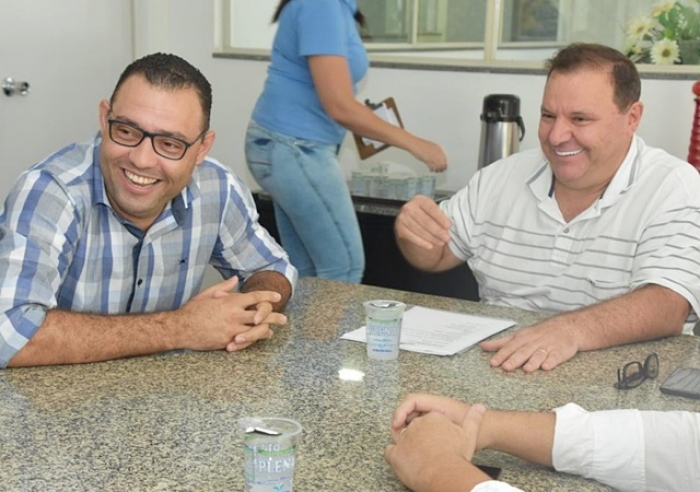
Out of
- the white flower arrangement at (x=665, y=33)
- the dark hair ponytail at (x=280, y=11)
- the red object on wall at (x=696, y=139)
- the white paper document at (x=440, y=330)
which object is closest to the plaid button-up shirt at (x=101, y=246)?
the white paper document at (x=440, y=330)

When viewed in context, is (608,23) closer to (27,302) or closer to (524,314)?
(524,314)

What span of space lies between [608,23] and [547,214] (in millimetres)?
1637

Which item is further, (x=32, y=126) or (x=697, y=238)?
(x=32, y=126)

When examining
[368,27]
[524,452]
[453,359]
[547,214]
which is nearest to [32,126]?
[368,27]

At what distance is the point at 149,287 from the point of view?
6.73 ft

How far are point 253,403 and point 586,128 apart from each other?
1.08 metres

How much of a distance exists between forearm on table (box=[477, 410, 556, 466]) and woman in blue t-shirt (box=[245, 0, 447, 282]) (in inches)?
68.1

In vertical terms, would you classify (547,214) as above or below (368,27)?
below

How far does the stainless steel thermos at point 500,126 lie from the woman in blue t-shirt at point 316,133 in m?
0.52

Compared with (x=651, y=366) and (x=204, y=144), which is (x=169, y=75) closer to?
(x=204, y=144)

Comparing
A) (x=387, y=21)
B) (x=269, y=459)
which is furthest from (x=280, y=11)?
(x=269, y=459)

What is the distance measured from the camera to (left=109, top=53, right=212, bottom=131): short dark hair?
6.34 ft

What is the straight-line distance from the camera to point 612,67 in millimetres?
2223

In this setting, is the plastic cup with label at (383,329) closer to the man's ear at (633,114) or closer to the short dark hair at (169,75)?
the short dark hair at (169,75)
